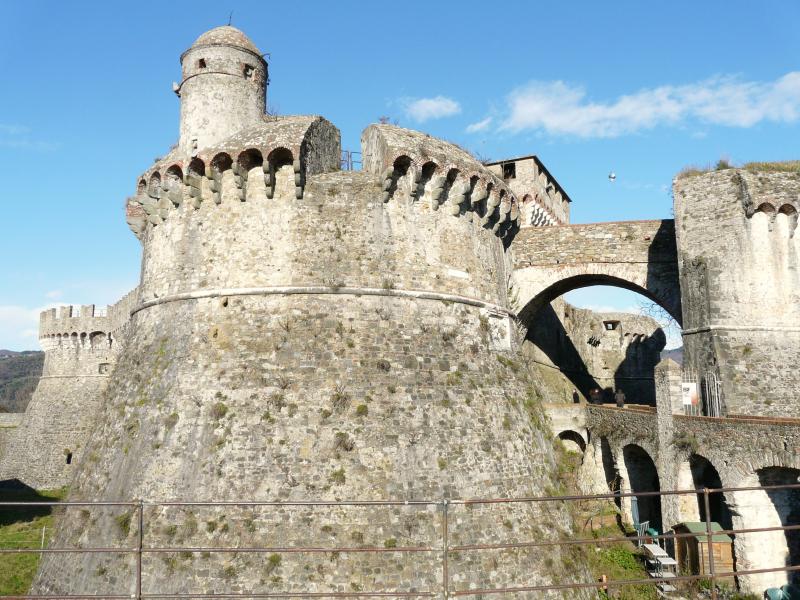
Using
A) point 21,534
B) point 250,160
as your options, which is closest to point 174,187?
point 250,160

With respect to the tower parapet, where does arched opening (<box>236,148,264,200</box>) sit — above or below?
below

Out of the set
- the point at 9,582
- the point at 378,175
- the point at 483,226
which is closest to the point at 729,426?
the point at 483,226

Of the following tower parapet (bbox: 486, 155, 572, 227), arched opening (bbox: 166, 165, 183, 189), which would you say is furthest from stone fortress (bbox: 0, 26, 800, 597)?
tower parapet (bbox: 486, 155, 572, 227)

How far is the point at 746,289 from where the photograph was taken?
64.8ft

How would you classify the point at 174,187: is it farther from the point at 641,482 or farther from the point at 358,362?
the point at 641,482

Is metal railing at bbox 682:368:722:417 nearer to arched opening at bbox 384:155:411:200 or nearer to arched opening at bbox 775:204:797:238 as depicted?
arched opening at bbox 775:204:797:238

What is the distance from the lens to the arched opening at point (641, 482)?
22.1 meters

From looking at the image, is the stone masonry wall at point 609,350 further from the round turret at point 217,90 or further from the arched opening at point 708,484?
the round turret at point 217,90

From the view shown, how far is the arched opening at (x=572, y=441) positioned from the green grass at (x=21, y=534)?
18922mm

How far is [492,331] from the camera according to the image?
16938 millimetres

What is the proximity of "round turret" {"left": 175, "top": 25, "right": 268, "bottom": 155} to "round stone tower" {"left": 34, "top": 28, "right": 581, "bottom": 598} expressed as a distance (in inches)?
9.1

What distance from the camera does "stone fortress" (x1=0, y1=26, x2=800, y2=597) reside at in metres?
12.6

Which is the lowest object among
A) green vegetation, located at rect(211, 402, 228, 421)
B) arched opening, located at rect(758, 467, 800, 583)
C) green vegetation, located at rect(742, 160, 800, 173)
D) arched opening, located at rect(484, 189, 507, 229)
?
arched opening, located at rect(758, 467, 800, 583)

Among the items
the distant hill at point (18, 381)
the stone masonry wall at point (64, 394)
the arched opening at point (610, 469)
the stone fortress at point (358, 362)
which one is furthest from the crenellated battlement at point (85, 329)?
the distant hill at point (18, 381)
